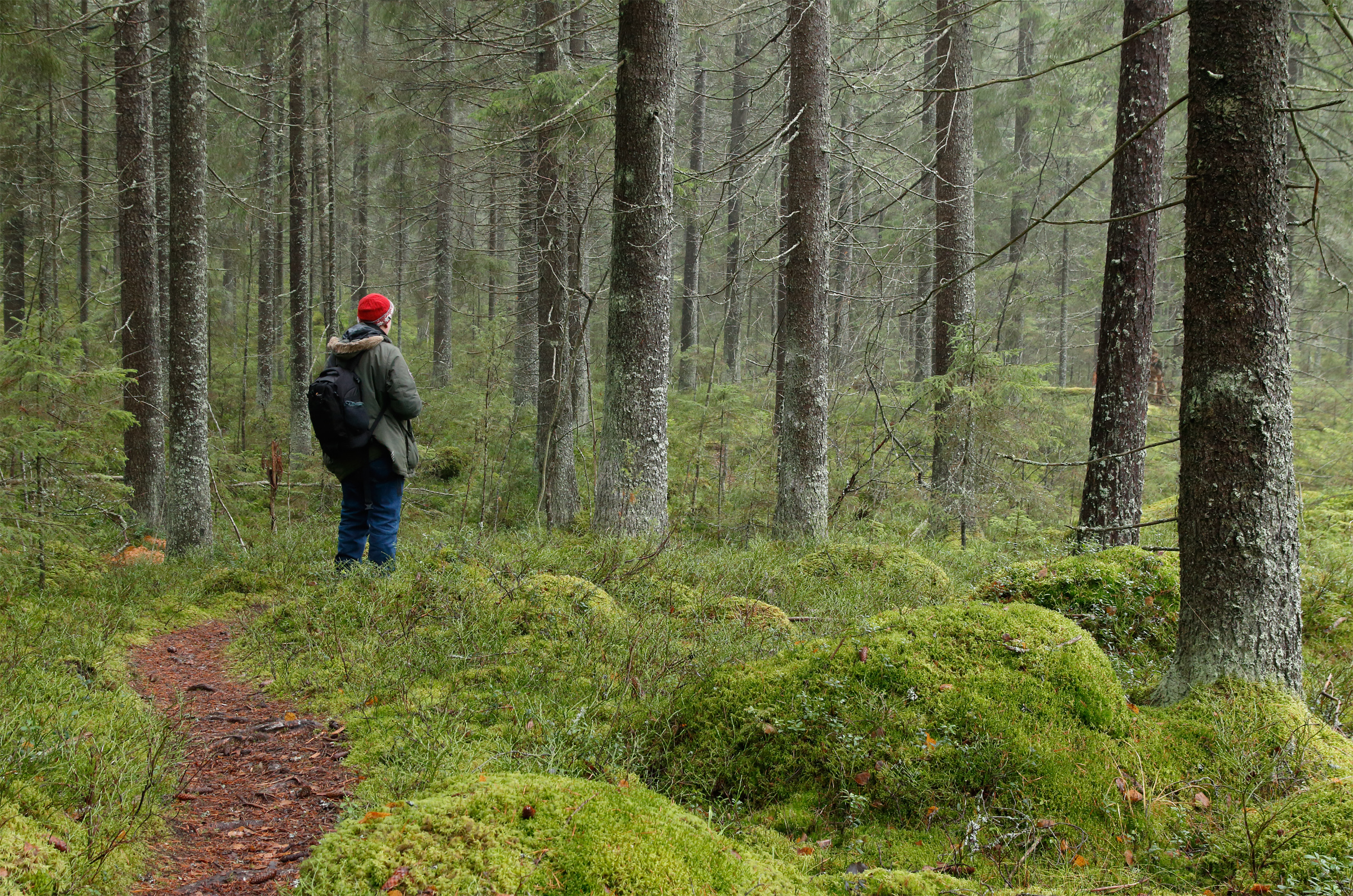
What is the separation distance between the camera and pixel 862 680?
327cm

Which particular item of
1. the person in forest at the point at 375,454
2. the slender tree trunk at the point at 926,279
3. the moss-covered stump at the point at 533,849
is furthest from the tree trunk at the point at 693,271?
the moss-covered stump at the point at 533,849

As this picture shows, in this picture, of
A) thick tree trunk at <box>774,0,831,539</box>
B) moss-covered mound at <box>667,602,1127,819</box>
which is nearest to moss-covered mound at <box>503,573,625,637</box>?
moss-covered mound at <box>667,602,1127,819</box>

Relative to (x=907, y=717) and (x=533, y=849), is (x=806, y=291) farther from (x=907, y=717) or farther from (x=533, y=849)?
(x=533, y=849)

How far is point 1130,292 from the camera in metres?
7.14

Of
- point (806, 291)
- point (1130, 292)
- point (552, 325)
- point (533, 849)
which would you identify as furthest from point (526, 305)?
point (533, 849)

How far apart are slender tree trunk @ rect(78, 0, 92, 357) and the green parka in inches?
250

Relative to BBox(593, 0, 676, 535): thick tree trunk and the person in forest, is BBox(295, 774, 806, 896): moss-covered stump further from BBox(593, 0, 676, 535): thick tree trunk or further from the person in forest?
BBox(593, 0, 676, 535): thick tree trunk

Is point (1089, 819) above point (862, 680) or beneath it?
beneath

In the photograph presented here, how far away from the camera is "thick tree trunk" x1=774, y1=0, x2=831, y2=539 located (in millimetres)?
8828

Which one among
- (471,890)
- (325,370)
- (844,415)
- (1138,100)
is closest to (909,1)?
(844,415)

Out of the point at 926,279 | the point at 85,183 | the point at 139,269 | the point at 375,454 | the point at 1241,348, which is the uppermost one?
the point at 926,279

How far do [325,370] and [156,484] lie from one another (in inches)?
250

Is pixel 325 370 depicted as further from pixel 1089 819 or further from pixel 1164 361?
pixel 1164 361

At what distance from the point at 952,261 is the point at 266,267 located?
16215mm
